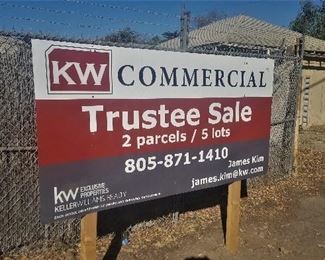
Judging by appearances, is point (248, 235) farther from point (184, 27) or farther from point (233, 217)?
point (184, 27)

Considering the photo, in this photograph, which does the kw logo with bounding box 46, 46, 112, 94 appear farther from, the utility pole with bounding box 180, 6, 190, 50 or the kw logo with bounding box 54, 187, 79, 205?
the utility pole with bounding box 180, 6, 190, 50

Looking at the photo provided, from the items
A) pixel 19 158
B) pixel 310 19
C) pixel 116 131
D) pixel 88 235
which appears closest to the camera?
pixel 116 131

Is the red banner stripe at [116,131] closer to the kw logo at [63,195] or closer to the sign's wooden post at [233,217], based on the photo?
the kw logo at [63,195]

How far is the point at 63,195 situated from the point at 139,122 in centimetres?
97

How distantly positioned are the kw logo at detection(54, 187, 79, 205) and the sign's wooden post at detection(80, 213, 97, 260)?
0.33 metres

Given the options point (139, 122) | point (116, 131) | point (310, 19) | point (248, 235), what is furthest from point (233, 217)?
point (310, 19)

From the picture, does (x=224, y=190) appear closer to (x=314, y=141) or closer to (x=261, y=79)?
(x=261, y=79)

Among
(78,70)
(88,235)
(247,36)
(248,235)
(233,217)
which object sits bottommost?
(248,235)

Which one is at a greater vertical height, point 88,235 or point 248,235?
point 88,235

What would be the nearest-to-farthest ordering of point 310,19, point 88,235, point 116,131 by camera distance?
point 116,131 < point 88,235 < point 310,19

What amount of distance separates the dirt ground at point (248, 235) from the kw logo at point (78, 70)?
234cm

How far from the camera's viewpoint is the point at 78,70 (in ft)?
10.5

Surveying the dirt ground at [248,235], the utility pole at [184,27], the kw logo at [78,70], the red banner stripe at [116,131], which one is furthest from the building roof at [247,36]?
the kw logo at [78,70]

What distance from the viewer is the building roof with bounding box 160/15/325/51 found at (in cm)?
1691
